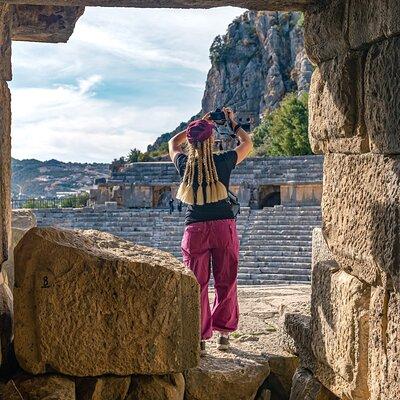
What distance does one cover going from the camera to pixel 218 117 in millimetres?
4828

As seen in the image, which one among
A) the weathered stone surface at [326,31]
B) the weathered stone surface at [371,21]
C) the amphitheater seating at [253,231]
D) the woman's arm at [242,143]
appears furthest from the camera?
the amphitheater seating at [253,231]

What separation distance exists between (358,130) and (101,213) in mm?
18762

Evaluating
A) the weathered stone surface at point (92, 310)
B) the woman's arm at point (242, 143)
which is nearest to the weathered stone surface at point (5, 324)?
the weathered stone surface at point (92, 310)

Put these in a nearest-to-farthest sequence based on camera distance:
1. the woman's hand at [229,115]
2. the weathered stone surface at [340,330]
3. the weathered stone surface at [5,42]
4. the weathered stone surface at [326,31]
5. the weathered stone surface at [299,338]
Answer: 1. the weathered stone surface at [340,330]
2. the weathered stone surface at [326,31]
3. the weathered stone surface at [5,42]
4. the weathered stone surface at [299,338]
5. the woman's hand at [229,115]

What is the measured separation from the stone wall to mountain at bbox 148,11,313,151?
4984cm

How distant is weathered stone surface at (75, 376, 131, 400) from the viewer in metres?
3.53

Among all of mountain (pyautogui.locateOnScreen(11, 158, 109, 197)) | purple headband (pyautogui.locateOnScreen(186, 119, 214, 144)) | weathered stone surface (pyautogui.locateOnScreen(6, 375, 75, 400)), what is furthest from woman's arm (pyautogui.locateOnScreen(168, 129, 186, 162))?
mountain (pyautogui.locateOnScreen(11, 158, 109, 197))

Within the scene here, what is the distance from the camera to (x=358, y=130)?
3.41 metres

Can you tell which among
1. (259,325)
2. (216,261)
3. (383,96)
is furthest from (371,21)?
(259,325)

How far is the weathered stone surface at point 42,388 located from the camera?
3.34 m

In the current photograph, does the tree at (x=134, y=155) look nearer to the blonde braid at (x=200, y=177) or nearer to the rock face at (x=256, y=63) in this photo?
the rock face at (x=256, y=63)

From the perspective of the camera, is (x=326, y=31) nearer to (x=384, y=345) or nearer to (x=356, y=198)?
(x=356, y=198)

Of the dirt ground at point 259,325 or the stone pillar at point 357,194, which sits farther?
the dirt ground at point 259,325

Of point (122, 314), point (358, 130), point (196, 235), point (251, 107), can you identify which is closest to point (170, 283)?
point (122, 314)
